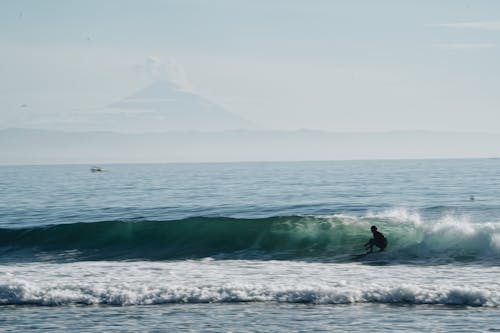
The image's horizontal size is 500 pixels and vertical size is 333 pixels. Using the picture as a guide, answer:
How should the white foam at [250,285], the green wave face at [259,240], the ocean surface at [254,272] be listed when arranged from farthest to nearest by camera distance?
the green wave face at [259,240] < the white foam at [250,285] < the ocean surface at [254,272]

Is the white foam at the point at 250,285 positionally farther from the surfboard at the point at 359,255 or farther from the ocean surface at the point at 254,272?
the surfboard at the point at 359,255

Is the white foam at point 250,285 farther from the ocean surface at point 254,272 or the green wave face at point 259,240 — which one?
the green wave face at point 259,240

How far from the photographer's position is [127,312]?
1938 centimetres

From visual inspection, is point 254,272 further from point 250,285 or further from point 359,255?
point 359,255

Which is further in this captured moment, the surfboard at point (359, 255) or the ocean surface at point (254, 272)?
the surfboard at point (359, 255)

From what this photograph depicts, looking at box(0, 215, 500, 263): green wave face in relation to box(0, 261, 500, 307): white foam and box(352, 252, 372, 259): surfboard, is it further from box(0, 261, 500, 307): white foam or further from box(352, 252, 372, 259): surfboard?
box(0, 261, 500, 307): white foam

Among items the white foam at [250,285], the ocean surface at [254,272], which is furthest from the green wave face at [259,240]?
the white foam at [250,285]

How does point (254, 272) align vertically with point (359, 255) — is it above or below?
below

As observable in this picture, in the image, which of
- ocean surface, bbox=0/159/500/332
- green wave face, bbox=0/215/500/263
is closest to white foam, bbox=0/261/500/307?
ocean surface, bbox=0/159/500/332

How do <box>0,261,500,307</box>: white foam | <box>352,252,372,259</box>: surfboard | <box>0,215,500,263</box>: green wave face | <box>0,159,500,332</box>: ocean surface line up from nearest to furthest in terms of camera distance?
<box>0,159,500,332</box>: ocean surface
<box>0,261,500,307</box>: white foam
<box>352,252,372,259</box>: surfboard
<box>0,215,500,263</box>: green wave face

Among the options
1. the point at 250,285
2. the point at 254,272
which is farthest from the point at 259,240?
the point at 250,285

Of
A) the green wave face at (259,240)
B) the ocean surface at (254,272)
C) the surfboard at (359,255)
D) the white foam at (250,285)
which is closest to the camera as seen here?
the ocean surface at (254,272)

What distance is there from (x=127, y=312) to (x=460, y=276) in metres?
10.9

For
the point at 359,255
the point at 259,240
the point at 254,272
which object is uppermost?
the point at 259,240
